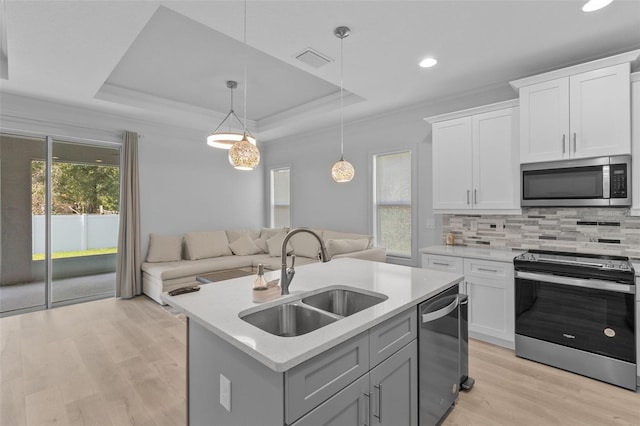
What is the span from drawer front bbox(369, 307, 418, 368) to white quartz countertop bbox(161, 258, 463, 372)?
0.21ft

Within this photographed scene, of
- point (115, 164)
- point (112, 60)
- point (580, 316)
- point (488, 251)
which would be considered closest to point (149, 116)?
point (115, 164)

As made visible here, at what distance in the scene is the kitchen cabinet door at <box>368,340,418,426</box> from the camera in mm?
1467

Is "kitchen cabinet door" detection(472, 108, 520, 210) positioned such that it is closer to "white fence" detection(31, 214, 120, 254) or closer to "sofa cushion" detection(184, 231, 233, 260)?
"sofa cushion" detection(184, 231, 233, 260)

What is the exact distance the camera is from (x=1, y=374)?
2689 mm

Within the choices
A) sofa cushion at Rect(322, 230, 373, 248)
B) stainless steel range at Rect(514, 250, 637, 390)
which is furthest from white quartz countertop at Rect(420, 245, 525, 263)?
sofa cushion at Rect(322, 230, 373, 248)

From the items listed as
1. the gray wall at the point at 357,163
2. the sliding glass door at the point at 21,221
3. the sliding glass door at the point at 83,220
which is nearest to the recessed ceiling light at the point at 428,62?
the gray wall at the point at 357,163

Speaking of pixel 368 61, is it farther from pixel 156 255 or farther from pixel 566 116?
pixel 156 255

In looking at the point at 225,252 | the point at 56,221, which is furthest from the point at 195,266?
the point at 56,221

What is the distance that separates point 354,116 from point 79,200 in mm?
4276

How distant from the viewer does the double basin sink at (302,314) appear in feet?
5.26

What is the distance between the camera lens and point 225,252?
18.7 feet

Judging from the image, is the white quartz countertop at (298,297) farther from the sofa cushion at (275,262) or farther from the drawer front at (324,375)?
the sofa cushion at (275,262)

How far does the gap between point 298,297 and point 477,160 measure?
2702 mm

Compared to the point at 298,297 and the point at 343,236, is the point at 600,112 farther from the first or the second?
the point at 343,236
